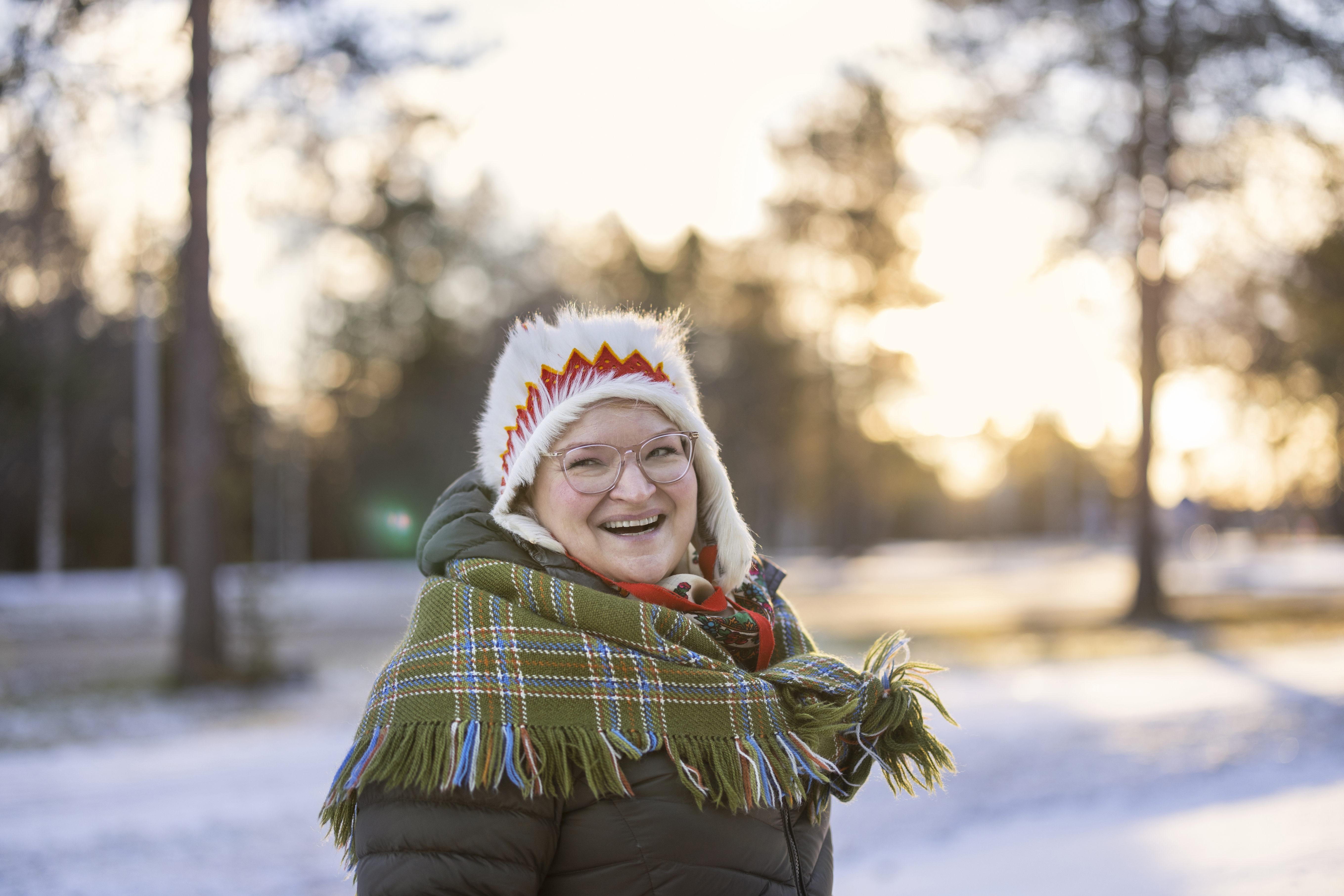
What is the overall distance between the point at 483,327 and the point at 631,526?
29399 millimetres

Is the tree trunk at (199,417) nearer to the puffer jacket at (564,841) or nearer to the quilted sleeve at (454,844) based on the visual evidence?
the puffer jacket at (564,841)

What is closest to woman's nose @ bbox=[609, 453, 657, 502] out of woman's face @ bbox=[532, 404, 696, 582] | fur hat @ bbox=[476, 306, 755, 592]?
woman's face @ bbox=[532, 404, 696, 582]

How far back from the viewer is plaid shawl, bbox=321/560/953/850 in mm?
1591

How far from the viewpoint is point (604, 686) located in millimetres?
1710

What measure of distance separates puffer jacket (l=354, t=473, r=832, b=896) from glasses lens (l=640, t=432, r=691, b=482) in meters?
0.28

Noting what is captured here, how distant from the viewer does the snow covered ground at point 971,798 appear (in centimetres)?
416

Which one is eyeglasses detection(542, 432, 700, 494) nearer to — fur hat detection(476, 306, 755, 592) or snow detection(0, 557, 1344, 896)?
fur hat detection(476, 306, 755, 592)

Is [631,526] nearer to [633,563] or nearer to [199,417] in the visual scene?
[633,563]

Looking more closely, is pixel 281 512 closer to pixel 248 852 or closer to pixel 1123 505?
pixel 248 852

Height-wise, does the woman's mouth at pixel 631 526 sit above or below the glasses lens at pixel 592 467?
below

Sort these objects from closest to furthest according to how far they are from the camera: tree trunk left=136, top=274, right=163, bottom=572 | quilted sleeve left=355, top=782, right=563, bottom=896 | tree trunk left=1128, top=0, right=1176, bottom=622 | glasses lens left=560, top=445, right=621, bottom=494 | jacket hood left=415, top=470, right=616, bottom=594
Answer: quilted sleeve left=355, top=782, right=563, bottom=896 < jacket hood left=415, top=470, right=616, bottom=594 < glasses lens left=560, top=445, right=621, bottom=494 < tree trunk left=1128, top=0, right=1176, bottom=622 < tree trunk left=136, top=274, right=163, bottom=572

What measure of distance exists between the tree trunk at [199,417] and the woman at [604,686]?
8.42 metres

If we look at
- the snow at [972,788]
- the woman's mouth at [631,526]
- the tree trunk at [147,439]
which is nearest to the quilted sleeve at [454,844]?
the woman's mouth at [631,526]

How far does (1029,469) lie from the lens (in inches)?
2594
